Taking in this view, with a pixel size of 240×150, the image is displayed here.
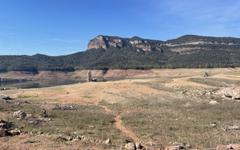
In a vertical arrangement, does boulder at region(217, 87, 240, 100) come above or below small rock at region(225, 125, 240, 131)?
above

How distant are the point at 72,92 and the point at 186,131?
43430 millimetres

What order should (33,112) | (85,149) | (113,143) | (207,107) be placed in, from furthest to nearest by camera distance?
(207,107) < (33,112) < (113,143) < (85,149)

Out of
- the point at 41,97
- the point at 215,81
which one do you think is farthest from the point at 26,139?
the point at 215,81

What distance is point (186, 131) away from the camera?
3841 cm

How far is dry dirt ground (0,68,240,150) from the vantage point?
31.8 meters

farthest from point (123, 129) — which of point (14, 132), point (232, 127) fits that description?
point (14, 132)

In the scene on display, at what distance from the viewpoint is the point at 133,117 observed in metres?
48.1

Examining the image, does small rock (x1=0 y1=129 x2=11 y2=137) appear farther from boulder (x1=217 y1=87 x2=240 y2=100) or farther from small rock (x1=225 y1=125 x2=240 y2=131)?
boulder (x1=217 y1=87 x2=240 y2=100)

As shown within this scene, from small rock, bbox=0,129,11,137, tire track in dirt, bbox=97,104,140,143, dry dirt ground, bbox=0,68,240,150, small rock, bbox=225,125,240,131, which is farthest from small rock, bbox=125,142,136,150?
small rock, bbox=225,125,240,131

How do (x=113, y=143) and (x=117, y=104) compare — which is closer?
(x=113, y=143)

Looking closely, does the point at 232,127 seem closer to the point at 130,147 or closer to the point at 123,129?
the point at 123,129

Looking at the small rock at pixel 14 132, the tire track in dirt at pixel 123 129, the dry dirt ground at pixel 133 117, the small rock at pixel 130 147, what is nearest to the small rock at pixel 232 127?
the dry dirt ground at pixel 133 117

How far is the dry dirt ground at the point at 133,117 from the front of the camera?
3175 cm

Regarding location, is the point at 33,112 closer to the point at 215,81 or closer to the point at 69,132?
the point at 69,132
